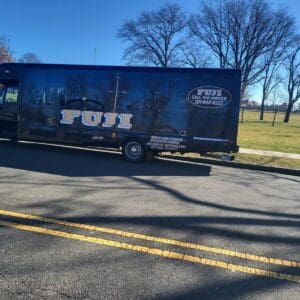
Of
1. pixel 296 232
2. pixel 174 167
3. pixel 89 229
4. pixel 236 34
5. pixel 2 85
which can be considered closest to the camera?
pixel 89 229

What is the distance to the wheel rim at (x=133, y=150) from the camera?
1166 centimetres

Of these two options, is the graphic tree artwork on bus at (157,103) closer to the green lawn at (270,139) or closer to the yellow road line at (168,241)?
the green lawn at (270,139)

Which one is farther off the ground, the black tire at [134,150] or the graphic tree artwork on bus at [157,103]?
the graphic tree artwork on bus at [157,103]

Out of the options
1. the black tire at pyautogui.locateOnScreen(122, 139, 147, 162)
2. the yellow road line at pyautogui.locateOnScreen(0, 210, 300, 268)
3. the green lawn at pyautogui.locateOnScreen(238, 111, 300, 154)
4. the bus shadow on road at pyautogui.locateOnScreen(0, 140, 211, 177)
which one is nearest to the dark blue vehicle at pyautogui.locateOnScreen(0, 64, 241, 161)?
the black tire at pyautogui.locateOnScreen(122, 139, 147, 162)

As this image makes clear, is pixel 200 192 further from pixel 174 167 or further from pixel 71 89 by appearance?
pixel 71 89

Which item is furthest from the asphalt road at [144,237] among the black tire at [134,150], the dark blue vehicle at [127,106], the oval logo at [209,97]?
the oval logo at [209,97]

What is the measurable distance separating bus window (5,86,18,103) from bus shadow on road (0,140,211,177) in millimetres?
1520

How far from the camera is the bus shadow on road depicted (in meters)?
9.45

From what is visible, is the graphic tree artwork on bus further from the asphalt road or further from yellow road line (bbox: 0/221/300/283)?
yellow road line (bbox: 0/221/300/283)

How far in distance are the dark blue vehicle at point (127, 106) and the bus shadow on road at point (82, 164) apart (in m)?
0.46

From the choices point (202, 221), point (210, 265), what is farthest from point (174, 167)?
point (210, 265)

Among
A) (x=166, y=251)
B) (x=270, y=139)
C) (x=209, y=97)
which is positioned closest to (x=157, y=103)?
(x=209, y=97)

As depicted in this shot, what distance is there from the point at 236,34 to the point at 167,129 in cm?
3425

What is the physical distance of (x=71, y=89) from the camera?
12211 millimetres
